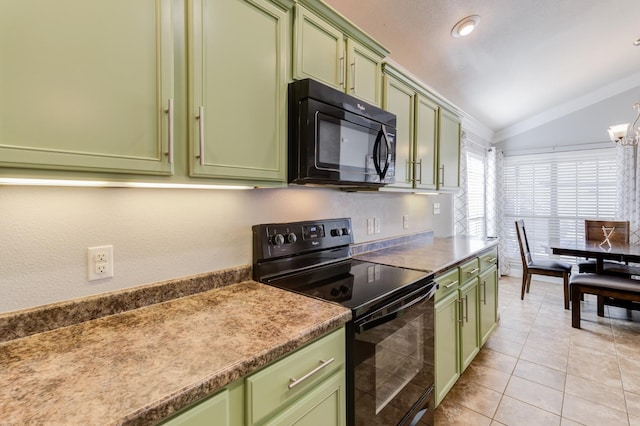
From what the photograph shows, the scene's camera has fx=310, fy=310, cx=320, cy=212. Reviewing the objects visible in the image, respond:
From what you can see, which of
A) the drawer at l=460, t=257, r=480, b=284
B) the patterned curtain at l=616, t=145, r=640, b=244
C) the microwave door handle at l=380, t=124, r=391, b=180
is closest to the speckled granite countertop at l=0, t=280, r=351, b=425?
the microwave door handle at l=380, t=124, r=391, b=180

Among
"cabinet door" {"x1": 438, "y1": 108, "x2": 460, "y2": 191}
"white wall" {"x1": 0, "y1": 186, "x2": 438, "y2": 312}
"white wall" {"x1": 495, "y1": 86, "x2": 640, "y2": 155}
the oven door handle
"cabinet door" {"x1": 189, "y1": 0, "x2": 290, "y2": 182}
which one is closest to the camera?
"white wall" {"x1": 0, "y1": 186, "x2": 438, "y2": 312}

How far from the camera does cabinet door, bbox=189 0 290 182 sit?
102 cm

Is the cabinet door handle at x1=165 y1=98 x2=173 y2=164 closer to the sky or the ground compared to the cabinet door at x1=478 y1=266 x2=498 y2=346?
closer to the sky

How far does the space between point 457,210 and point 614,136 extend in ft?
5.56

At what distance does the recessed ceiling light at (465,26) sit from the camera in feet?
6.98

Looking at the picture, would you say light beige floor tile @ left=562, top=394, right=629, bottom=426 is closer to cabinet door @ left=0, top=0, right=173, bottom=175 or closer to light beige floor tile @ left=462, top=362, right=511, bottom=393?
light beige floor tile @ left=462, top=362, right=511, bottom=393

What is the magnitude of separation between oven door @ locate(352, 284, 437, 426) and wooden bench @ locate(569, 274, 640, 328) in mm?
2376

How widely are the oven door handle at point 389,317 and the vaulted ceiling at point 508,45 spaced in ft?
5.52

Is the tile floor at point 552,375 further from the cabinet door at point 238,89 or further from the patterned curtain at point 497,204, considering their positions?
the cabinet door at point 238,89

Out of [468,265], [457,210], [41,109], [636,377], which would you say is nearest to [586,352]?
[636,377]

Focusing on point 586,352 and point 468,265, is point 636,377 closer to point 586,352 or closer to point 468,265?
point 586,352

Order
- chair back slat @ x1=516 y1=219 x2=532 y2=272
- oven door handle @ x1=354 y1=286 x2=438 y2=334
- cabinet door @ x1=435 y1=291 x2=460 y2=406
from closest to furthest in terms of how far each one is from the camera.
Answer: oven door handle @ x1=354 y1=286 x2=438 y2=334 < cabinet door @ x1=435 y1=291 x2=460 y2=406 < chair back slat @ x1=516 y1=219 x2=532 y2=272

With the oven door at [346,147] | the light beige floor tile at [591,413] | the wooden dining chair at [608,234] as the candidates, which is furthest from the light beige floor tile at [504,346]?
the oven door at [346,147]

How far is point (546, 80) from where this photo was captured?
353 centimetres
